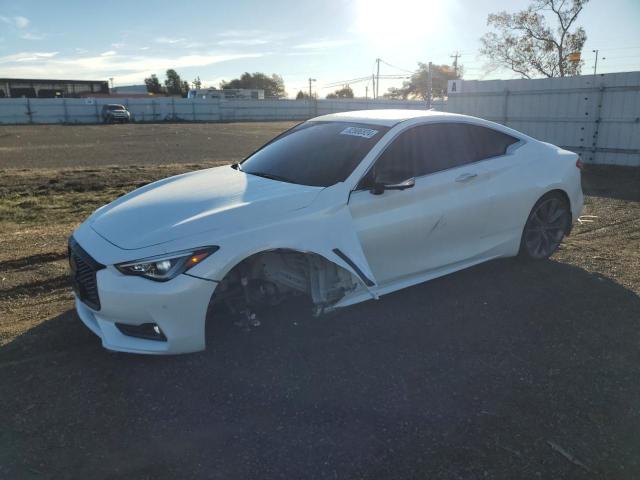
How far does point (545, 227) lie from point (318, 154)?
8.77 feet

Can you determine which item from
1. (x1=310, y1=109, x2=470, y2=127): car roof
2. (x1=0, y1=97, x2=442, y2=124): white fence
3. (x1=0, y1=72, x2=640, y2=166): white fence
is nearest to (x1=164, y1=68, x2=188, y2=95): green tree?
(x1=0, y1=97, x2=442, y2=124): white fence

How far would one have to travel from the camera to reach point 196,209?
3.59 meters

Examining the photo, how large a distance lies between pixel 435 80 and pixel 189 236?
84018 mm

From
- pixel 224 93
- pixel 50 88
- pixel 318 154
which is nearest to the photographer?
pixel 318 154

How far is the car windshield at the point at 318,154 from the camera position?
161 inches

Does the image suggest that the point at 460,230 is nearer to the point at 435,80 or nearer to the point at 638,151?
the point at 638,151

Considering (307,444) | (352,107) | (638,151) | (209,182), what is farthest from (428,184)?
(352,107)

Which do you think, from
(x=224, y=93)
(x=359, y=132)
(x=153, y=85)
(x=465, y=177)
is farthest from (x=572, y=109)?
(x=153, y=85)

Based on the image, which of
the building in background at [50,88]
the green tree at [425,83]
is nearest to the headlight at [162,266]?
the green tree at [425,83]

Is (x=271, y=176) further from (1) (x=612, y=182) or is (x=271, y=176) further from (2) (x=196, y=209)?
(1) (x=612, y=182)

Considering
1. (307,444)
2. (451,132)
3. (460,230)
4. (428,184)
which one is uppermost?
(451,132)

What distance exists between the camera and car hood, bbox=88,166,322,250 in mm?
3352

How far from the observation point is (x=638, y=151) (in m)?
12.5

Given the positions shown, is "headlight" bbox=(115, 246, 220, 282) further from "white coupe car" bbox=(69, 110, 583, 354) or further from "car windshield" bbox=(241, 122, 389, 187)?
"car windshield" bbox=(241, 122, 389, 187)
